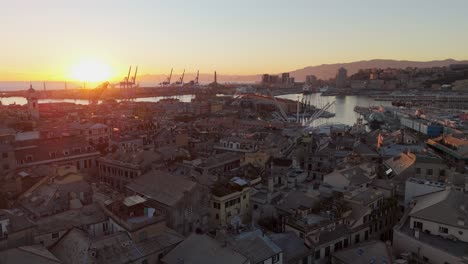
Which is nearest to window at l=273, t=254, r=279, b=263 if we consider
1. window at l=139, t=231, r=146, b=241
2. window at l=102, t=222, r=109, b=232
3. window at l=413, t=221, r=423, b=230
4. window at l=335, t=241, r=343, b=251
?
window at l=335, t=241, r=343, b=251

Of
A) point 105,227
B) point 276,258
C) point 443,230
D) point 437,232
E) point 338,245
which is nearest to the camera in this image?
point 276,258

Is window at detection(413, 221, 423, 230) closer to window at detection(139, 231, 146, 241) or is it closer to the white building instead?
the white building

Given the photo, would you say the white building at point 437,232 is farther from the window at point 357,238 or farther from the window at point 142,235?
the window at point 142,235

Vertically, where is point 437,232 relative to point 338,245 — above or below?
above

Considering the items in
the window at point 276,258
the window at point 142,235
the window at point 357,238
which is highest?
the window at point 142,235

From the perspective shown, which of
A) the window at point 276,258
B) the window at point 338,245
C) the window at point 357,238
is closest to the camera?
the window at point 276,258

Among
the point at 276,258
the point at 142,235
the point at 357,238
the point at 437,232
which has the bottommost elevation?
the point at 357,238

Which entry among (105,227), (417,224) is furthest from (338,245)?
(105,227)

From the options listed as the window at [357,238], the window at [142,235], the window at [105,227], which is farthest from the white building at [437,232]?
the window at [105,227]

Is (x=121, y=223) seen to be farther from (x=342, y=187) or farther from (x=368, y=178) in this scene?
(x=368, y=178)

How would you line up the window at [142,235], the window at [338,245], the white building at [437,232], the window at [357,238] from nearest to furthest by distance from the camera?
the window at [142,235] < the white building at [437,232] < the window at [338,245] < the window at [357,238]

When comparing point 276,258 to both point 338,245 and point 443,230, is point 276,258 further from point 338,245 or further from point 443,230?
point 443,230
